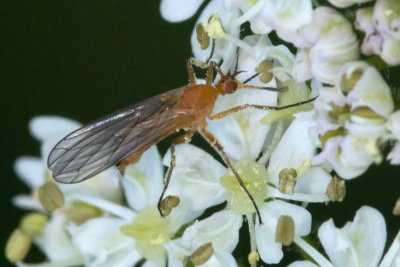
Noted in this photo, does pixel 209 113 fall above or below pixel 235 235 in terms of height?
above

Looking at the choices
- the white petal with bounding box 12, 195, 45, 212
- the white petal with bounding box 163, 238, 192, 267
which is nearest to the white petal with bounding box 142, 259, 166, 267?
the white petal with bounding box 163, 238, 192, 267

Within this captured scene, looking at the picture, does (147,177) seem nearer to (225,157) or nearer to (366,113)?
(225,157)

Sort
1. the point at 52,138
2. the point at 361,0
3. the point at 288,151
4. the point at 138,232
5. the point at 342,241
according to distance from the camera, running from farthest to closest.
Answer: the point at 52,138 → the point at 138,232 → the point at 288,151 → the point at 342,241 → the point at 361,0

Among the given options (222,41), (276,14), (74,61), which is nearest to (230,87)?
(222,41)

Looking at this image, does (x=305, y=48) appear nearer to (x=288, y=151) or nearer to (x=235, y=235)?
(x=288, y=151)

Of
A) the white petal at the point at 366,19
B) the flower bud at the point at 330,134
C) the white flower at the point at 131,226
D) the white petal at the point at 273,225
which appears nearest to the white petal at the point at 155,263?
the white flower at the point at 131,226

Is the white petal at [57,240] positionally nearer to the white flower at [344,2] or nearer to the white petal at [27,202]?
the white petal at [27,202]

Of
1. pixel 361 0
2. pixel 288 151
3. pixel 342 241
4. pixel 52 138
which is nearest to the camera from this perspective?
pixel 361 0

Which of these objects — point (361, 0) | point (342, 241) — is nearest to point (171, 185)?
point (342, 241)
